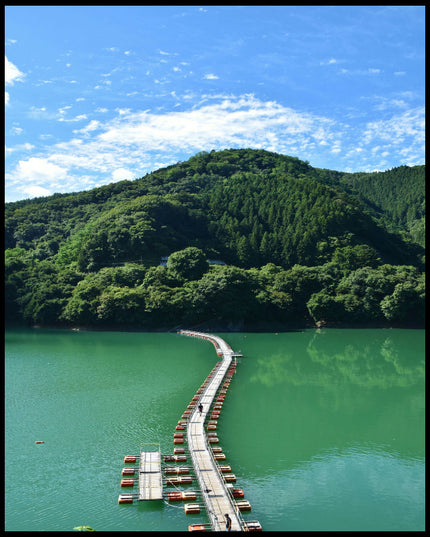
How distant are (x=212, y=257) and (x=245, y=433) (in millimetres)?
65998

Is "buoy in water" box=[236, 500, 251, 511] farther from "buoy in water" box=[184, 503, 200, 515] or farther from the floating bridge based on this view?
"buoy in water" box=[184, 503, 200, 515]

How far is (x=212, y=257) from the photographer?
89000 mm

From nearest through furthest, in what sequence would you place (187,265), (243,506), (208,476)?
(243,506) < (208,476) < (187,265)

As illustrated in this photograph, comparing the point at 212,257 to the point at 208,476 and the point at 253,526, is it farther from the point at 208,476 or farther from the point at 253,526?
the point at 253,526

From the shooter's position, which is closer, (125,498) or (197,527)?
(197,527)

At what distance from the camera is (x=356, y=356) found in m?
47.1

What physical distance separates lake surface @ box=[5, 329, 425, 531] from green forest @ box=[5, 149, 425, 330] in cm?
1735

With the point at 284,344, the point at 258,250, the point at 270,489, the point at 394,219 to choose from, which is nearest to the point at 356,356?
the point at 284,344

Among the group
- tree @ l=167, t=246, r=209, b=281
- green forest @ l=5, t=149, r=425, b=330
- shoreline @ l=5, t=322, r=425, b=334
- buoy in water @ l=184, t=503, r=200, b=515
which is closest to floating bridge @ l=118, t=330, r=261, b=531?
buoy in water @ l=184, t=503, r=200, b=515

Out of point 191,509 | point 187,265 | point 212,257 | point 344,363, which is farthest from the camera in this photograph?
point 212,257

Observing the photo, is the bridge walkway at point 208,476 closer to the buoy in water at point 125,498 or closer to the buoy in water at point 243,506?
the buoy in water at point 243,506

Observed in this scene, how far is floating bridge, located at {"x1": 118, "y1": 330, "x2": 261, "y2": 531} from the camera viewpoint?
1501cm

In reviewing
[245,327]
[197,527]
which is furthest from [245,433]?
[245,327]

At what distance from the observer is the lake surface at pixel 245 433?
52.8 feet
